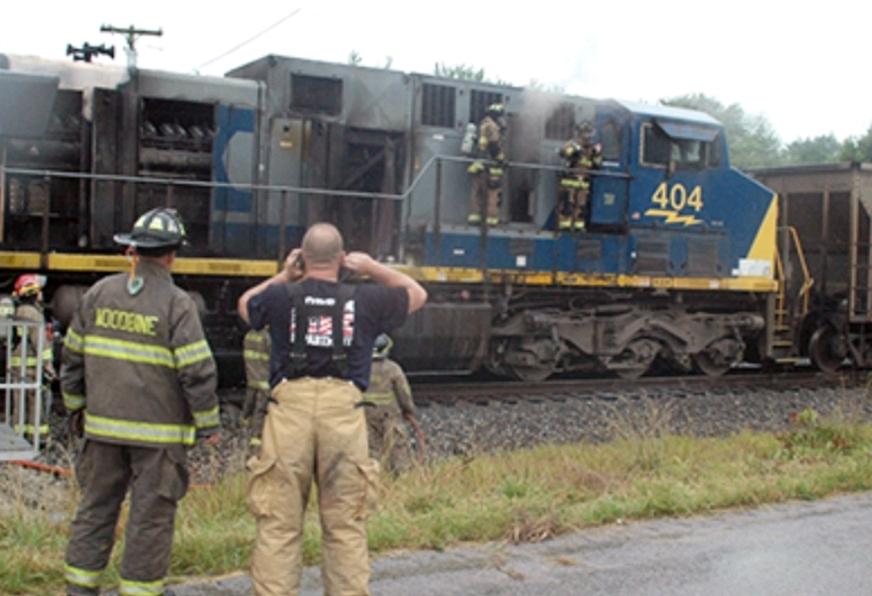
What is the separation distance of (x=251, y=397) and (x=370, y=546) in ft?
9.10

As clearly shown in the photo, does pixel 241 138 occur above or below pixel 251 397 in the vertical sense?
above

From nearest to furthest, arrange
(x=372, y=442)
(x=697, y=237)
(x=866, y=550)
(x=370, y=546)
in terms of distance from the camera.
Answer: (x=370, y=546) → (x=866, y=550) → (x=372, y=442) → (x=697, y=237)

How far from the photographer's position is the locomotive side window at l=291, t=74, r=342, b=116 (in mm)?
11820

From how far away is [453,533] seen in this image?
18.7ft

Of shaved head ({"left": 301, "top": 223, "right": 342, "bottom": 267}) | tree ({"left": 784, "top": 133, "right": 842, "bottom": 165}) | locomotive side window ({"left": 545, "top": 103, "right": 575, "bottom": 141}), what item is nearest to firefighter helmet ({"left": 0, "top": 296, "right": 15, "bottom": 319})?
shaved head ({"left": 301, "top": 223, "right": 342, "bottom": 267})

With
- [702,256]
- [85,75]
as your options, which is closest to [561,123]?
[702,256]

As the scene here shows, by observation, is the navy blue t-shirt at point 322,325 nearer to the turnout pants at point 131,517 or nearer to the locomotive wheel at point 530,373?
the turnout pants at point 131,517

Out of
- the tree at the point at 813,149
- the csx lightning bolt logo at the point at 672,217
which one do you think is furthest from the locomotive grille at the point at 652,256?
the tree at the point at 813,149

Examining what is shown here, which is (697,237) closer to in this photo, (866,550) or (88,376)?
(866,550)

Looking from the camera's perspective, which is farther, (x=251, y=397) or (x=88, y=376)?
(x=251, y=397)

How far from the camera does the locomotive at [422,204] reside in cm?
1088

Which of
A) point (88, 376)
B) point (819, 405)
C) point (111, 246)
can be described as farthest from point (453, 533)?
point (819, 405)

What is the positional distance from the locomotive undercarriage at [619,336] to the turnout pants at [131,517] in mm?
8719

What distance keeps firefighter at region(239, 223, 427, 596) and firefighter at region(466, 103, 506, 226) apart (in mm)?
8298
